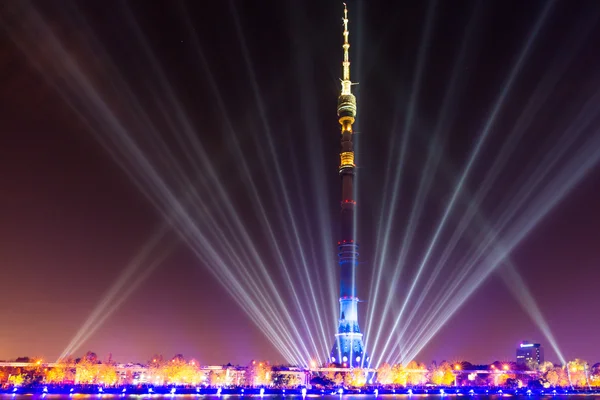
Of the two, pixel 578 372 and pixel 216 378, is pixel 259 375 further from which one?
pixel 578 372

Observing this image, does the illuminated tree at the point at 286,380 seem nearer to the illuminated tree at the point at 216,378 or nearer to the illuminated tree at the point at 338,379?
the illuminated tree at the point at 338,379

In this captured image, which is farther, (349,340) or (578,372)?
(578,372)

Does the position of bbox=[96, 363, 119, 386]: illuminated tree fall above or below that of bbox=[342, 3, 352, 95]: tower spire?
below

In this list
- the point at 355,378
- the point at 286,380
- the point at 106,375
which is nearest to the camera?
the point at 355,378

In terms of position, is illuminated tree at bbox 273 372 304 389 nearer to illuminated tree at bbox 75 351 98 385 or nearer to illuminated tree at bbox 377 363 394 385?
illuminated tree at bbox 377 363 394 385

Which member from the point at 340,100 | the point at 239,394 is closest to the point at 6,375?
the point at 239,394

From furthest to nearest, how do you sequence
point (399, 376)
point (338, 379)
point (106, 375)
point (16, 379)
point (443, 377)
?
point (443, 377) < point (399, 376) < point (106, 375) < point (338, 379) < point (16, 379)

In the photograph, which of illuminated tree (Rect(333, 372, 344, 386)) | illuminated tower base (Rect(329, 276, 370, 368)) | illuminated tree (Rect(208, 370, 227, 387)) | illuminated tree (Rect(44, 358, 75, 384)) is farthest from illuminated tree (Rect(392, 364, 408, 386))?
illuminated tree (Rect(44, 358, 75, 384))

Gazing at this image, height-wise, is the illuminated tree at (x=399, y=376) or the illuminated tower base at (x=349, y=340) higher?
the illuminated tower base at (x=349, y=340)

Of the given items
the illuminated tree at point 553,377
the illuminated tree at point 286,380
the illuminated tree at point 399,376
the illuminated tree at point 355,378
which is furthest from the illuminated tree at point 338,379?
the illuminated tree at point 553,377

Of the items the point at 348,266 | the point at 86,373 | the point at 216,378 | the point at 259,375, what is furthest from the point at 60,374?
the point at 348,266
